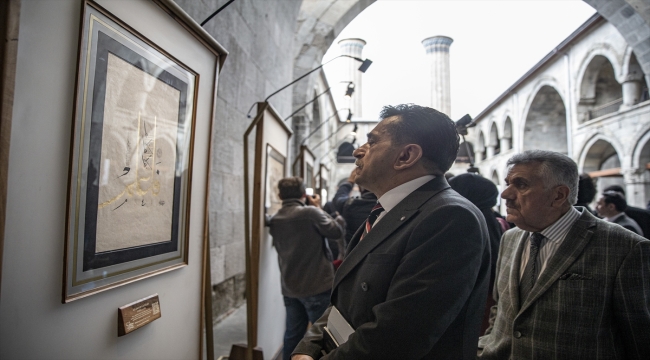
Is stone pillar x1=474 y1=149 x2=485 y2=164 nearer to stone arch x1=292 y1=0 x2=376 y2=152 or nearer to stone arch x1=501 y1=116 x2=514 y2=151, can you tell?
stone arch x1=501 y1=116 x2=514 y2=151

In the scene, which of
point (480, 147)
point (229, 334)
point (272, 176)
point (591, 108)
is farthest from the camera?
point (480, 147)

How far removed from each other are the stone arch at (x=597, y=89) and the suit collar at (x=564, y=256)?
14.6 metres

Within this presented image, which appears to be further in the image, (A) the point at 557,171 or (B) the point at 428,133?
(A) the point at 557,171

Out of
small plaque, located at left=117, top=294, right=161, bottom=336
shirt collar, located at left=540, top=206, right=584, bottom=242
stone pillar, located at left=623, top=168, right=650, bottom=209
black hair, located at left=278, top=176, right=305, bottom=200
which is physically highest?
stone pillar, located at left=623, top=168, right=650, bottom=209

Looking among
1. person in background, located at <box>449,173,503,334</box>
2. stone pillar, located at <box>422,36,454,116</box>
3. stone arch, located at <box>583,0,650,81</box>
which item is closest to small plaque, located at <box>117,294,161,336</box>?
person in background, located at <box>449,173,503,334</box>

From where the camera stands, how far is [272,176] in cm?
340

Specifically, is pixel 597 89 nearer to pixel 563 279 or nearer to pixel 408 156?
pixel 563 279

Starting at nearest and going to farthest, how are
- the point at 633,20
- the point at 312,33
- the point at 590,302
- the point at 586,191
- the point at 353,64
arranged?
the point at 590,302
the point at 586,191
the point at 633,20
the point at 312,33
the point at 353,64

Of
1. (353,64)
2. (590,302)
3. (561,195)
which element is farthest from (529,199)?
(353,64)

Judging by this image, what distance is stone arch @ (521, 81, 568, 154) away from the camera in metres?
18.9

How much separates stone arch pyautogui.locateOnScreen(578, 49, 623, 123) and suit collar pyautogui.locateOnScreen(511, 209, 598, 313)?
48.0ft

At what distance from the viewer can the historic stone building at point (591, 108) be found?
11453mm

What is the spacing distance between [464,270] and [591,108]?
16316 mm

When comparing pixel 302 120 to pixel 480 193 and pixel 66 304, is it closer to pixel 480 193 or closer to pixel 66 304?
pixel 480 193
